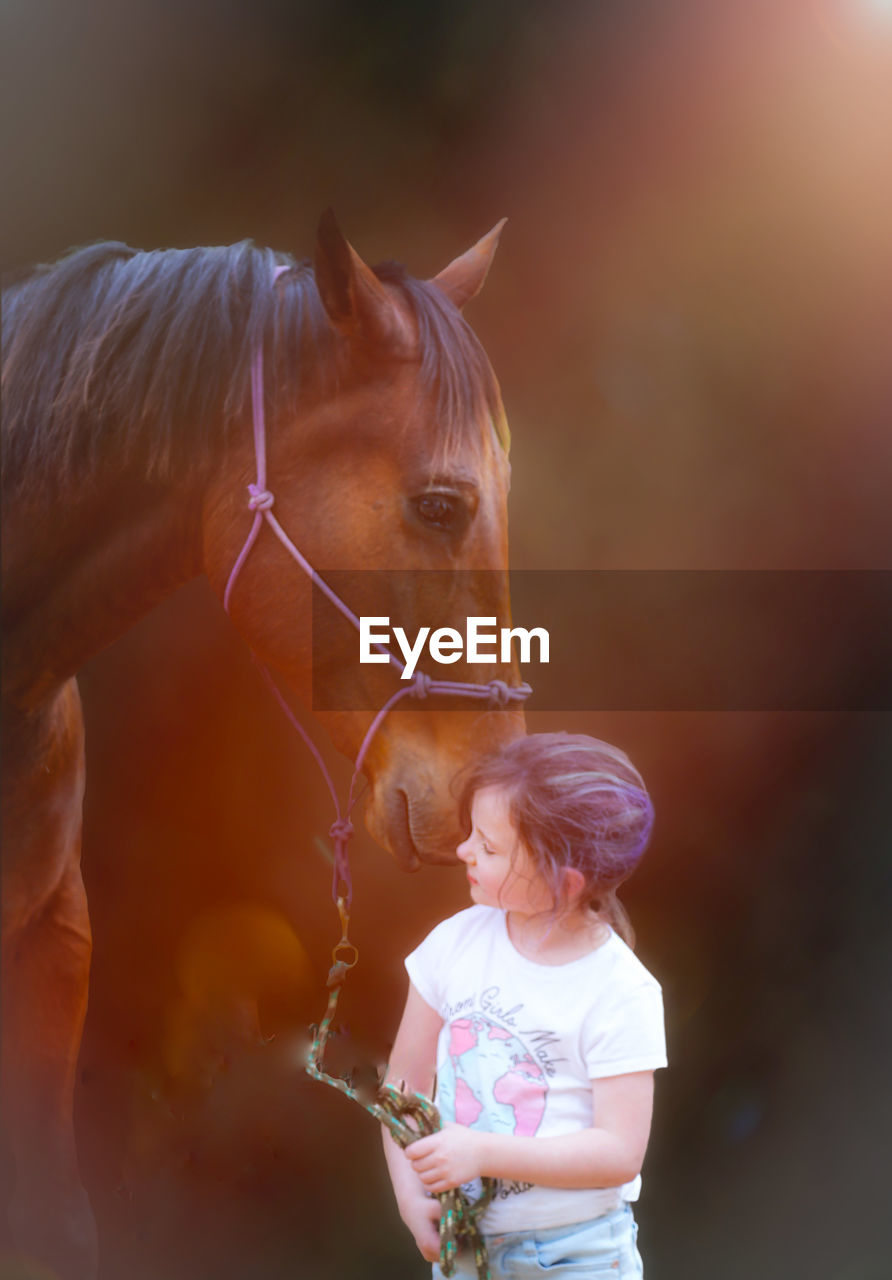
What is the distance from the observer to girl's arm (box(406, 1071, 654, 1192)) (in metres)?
0.86

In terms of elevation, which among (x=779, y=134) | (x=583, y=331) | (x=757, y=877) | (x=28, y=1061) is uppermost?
(x=779, y=134)

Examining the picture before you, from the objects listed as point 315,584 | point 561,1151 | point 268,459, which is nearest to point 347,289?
point 268,459

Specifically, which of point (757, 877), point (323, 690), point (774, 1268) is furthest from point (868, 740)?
point (323, 690)

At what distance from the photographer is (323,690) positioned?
124cm

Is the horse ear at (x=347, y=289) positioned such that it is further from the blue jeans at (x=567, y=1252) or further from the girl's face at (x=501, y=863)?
the blue jeans at (x=567, y=1252)

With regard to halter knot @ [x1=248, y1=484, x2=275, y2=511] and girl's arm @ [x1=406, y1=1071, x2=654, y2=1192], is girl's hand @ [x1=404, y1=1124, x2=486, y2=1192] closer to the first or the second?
girl's arm @ [x1=406, y1=1071, x2=654, y2=1192]

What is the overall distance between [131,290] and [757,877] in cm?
137

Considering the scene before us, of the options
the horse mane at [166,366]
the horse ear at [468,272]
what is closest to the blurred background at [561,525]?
the horse ear at [468,272]

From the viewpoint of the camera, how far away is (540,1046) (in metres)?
0.96

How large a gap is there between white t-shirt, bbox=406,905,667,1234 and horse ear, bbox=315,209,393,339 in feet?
2.56

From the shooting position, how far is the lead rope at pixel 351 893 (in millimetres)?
894

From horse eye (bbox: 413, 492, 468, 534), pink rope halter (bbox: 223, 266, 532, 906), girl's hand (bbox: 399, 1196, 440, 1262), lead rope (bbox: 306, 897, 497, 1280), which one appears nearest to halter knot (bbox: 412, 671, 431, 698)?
pink rope halter (bbox: 223, 266, 532, 906)

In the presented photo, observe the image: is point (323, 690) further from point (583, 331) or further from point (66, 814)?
point (583, 331)

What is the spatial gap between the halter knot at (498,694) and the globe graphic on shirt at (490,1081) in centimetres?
38
